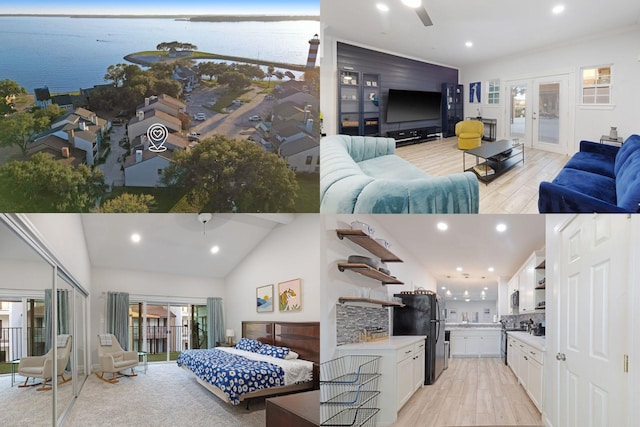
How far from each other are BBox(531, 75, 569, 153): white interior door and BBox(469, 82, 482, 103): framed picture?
0.69 feet

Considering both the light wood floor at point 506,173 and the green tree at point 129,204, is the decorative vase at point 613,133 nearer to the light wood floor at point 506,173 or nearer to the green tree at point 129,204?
the light wood floor at point 506,173

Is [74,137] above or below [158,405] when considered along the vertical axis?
above

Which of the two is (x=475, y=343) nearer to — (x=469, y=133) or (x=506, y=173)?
(x=506, y=173)

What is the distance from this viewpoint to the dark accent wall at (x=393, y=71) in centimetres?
205

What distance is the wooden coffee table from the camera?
216cm

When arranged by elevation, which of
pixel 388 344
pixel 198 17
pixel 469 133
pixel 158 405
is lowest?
pixel 158 405

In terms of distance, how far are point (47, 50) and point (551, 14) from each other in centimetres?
211

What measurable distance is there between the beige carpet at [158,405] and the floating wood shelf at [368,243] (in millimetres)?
756

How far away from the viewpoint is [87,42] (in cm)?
258

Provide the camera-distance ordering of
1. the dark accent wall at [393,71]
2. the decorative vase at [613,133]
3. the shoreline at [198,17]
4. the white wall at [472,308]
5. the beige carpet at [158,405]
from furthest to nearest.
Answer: the shoreline at [198,17]
the white wall at [472,308]
the beige carpet at [158,405]
the decorative vase at [613,133]
the dark accent wall at [393,71]

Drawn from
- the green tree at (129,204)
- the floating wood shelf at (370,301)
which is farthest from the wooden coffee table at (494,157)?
the green tree at (129,204)

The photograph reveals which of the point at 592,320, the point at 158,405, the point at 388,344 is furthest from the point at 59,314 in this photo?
the point at 592,320

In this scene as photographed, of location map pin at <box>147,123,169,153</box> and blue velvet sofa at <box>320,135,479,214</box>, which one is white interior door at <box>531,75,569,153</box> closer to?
blue velvet sofa at <box>320,135,479,214</box>

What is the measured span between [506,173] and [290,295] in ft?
3.24
